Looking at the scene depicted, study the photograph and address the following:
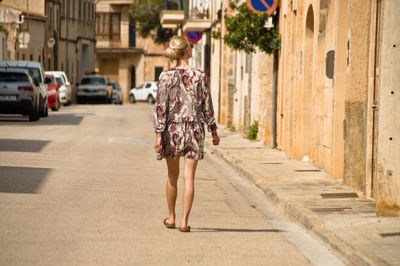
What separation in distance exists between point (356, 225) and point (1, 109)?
67.2 feet

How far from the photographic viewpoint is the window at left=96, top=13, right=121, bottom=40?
8406 cm

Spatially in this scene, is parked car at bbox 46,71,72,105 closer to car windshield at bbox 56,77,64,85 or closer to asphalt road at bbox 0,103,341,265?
car windshield at bbox 56,77,64,85

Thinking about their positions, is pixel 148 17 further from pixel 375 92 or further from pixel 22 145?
pixel 375 92

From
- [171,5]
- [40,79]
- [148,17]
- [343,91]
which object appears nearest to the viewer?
[343,91]

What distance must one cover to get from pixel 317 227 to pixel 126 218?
6.05 ft

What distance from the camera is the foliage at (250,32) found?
19.2 metres

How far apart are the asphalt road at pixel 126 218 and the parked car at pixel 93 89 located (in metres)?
40.3

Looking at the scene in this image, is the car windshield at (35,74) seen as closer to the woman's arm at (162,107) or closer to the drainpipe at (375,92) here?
the drainpipe at (375,92)

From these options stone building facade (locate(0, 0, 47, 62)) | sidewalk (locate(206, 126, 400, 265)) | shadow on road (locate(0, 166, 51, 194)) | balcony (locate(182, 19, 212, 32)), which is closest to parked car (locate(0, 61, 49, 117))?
balcony (locate(182, 19, 212, 32))

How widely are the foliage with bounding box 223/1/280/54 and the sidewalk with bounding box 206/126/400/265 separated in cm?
358

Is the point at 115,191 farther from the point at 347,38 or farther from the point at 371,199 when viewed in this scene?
the point at 347,38

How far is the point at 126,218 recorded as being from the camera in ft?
29.3

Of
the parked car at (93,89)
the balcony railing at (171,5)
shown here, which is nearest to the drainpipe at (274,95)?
the parked car at (93,89)

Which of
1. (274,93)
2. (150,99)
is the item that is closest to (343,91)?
(274,93)
